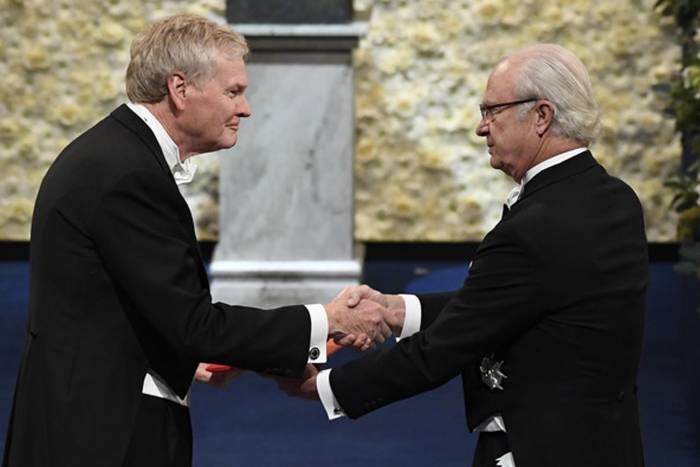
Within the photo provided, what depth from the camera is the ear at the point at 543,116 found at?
9.12 ft

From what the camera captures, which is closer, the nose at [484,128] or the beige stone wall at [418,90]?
the nose at [484,128]

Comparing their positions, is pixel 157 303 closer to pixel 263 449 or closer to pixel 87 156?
pixel 87 156

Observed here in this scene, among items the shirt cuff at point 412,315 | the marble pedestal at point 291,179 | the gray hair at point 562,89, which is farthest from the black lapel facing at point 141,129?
the marble pedestal at point 291,179

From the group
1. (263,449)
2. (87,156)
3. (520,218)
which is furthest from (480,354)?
(263,449)

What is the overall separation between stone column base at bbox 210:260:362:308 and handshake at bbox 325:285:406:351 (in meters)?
3.55

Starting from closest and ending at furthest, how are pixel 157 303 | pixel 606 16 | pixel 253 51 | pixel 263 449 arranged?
pixel 157 303 < pixel 263 449 < pixel 253 51 < pixel 606 16

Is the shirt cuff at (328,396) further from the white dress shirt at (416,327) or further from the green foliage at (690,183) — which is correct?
the green foliage at (690,183)

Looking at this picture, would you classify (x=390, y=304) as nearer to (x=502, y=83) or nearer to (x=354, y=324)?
(x=354, y=324)

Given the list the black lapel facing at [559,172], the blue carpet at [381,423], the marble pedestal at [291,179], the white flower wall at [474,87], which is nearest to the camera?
the black lapel facing at [559,172]

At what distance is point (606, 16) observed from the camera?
28.9 ft

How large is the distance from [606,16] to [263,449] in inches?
184

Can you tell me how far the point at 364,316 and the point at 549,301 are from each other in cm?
75

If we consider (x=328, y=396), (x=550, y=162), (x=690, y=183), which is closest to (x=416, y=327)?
(x=328, y=396)

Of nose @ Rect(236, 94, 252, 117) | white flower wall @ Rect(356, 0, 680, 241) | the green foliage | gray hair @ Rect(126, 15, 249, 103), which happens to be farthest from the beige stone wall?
gray hair @ Rect(126, 15, 249, 103)
